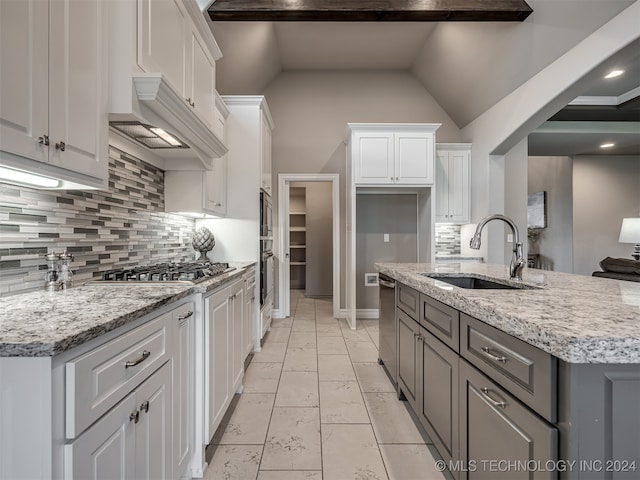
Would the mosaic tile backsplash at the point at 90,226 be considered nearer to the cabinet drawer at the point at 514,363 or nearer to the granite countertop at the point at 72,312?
the granite countertop at the point at 72,312

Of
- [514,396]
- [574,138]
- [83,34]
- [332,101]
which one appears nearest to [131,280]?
[83,34]

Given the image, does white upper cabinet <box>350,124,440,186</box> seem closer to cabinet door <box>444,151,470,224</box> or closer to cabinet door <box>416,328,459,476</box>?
cabinet door <box>444,151,470,224</box>

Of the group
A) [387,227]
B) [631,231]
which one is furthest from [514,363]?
[631,231]

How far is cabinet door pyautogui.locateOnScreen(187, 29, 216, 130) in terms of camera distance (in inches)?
77.4

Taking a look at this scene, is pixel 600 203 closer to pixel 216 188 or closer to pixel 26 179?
pixel 216 188

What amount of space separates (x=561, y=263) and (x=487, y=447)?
7590 mm

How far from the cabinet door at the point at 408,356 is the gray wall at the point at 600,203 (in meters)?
6.59

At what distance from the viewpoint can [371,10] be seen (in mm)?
3061

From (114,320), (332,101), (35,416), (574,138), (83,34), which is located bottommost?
(35,416)

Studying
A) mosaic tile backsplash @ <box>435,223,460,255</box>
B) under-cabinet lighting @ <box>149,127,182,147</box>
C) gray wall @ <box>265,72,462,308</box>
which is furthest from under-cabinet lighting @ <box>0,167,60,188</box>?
mosaic tile backsplash @ <box>435,223,460,255</box>

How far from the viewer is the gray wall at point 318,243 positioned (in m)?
Result: 6.20

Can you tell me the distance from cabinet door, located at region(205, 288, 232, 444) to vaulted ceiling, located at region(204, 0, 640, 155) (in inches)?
110

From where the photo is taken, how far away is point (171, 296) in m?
1.23

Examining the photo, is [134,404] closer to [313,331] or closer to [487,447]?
[487,447]
